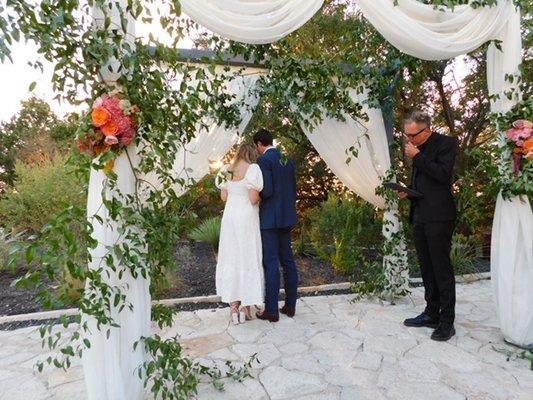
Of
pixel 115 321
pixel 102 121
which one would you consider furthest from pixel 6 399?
pixel 102 121

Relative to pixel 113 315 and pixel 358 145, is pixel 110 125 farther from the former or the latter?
pixel 358 145

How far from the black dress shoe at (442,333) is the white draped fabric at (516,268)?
0.37 m

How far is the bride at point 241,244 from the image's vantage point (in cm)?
326

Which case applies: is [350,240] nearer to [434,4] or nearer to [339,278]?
[339,278]

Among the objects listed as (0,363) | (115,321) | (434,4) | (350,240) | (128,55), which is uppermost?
(434,4)

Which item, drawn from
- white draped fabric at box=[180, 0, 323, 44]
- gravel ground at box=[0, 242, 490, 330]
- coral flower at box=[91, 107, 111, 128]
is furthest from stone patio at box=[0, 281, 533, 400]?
white draped fabric at box=[180, 0, 323, 44]

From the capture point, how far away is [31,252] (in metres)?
1.34

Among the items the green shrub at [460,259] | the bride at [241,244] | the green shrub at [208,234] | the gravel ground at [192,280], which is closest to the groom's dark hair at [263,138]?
the bride at [241,244]

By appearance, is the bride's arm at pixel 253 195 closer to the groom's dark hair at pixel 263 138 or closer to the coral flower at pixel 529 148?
the groom's dark hair at pixel 263 138

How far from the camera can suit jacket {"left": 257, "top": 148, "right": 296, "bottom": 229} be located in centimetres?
327

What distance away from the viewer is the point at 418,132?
2924 millimetres

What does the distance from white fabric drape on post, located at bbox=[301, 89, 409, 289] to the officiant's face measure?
2.05 feet

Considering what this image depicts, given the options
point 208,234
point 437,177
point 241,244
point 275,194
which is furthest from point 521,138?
point 208,234

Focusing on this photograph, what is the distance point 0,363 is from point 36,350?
234 millimetres
